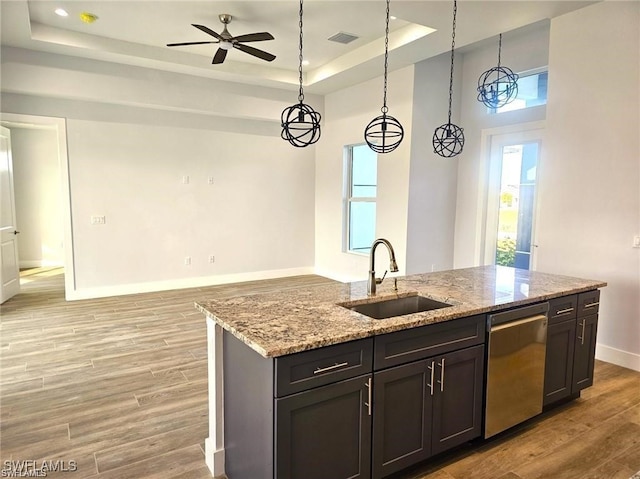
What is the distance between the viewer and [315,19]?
4.47 meters

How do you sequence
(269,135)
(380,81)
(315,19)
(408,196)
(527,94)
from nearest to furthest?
(315,19), (527,94), (408,196), (380,81), (269,135)

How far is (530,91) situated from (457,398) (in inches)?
170

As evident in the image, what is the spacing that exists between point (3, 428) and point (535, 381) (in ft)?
11.0

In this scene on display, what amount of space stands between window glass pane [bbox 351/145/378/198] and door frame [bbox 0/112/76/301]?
4.16 metres

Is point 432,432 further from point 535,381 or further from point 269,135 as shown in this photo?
point 269,135

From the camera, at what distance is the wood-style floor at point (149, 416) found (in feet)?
7.49

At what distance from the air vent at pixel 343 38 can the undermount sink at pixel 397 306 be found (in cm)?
361

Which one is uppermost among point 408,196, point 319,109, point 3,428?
point 319,109

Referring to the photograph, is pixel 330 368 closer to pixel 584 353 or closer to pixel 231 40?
pixel 584 353

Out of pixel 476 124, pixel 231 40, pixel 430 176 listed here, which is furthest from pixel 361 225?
pixel 231 40

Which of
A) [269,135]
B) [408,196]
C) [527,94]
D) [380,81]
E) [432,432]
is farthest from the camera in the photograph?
[269,135]

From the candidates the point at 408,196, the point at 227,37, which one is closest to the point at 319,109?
the point at 408,196

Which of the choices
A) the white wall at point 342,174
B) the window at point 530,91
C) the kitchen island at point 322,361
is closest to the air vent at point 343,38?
the white wall at point 342,174

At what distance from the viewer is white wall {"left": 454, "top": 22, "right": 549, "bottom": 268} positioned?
5.09m
